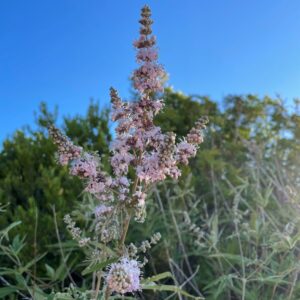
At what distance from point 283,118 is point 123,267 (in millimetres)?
4641

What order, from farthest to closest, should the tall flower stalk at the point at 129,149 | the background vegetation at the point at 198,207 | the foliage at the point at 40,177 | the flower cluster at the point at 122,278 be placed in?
the foliage at the point at 40,177 < the background vegetation at the point at 198,207 < the tall flower stalk at the point at 129,149 < the flower cluster at the point at 122,278

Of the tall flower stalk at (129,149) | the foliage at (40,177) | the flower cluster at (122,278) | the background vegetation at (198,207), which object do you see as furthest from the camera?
the foliage at (40,177)

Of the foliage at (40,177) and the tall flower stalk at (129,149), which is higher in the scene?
the foliage at (40,177)

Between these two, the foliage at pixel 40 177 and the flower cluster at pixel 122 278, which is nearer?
the flower cluster at pixel 122 278

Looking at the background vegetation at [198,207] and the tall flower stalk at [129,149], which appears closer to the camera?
the tall flower stalk at [129,149]

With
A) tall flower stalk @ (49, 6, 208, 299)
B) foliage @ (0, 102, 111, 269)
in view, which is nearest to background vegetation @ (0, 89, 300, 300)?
foliage @ (0, 102, 111, 269)

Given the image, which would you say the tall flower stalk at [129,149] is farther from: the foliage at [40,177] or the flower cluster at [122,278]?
the foliage at [40,177]

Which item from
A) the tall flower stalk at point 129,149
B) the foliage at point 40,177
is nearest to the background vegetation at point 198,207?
the foliage at point 40,177

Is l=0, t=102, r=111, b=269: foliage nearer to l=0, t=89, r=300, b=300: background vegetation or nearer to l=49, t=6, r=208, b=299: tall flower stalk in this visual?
l=0, t=89, r=300, b=300: background vegetation

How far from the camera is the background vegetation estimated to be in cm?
286

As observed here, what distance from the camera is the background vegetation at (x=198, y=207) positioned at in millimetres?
2857

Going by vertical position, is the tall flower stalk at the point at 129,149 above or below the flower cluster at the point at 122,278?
above

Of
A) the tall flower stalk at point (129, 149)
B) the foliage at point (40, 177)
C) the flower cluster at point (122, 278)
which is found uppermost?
the foliage at point (40, 177)

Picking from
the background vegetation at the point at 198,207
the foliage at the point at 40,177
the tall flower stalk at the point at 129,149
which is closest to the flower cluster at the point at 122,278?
the tall flower stalk at the point at 129,149
